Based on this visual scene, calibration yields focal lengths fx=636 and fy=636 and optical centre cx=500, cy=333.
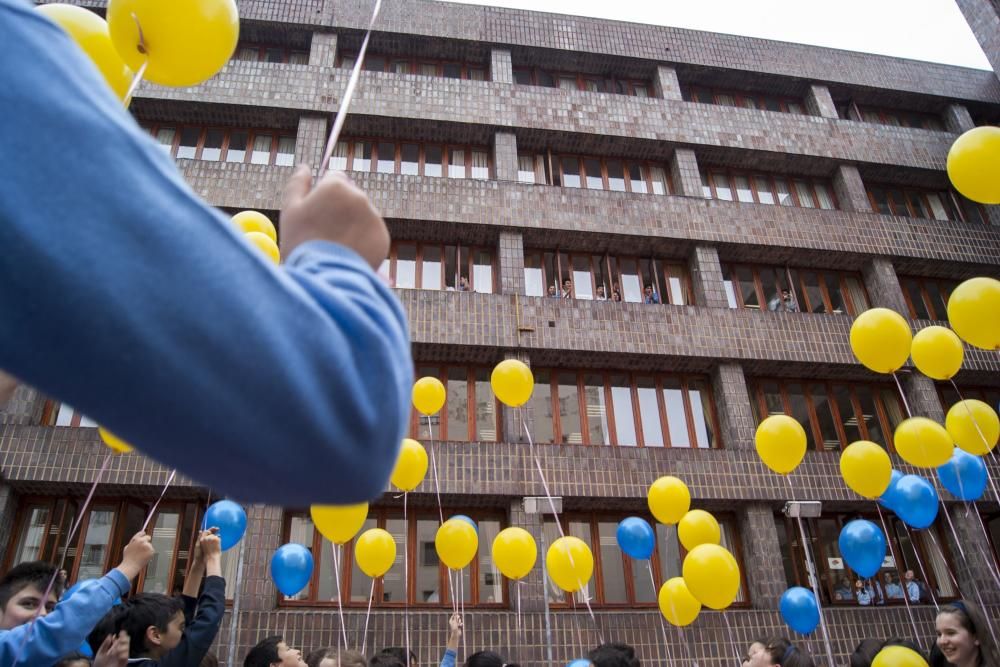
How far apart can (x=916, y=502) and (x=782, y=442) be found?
73.5 inches

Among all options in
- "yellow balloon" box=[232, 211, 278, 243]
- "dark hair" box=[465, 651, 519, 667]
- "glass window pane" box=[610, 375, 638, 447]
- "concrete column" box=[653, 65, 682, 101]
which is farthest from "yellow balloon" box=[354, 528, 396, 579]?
"concrete column" box=[653, 65, 682, 101]

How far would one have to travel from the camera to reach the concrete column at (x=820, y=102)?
1666 centimetres

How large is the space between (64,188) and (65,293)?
87 mm

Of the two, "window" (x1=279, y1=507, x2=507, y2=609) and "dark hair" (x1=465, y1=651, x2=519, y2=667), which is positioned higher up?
"window" (x1=279, y1=507, x2=507, y2=609)

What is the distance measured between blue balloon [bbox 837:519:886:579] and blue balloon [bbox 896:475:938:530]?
59 centimetres

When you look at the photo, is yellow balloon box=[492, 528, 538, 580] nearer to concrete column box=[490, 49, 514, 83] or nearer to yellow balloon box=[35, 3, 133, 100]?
yellow balloon box=[35, 3, 133, 100]

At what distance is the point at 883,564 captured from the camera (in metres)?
11.9

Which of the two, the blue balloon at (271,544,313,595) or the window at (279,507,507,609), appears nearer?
the blue balloon at (271,544,313,595)

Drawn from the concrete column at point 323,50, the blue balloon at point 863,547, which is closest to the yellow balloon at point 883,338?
the blue balloon at point 863,547

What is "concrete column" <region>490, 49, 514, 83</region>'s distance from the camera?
15.5 meters

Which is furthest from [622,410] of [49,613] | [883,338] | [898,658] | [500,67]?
[49,613]

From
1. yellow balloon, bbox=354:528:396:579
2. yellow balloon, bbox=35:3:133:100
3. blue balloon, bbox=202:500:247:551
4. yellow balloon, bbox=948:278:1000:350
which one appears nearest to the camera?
yellow balloon, bbox=35:3:133:100

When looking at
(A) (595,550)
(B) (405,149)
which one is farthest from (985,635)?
(B) (405,149)

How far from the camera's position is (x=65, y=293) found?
1.60 ft
